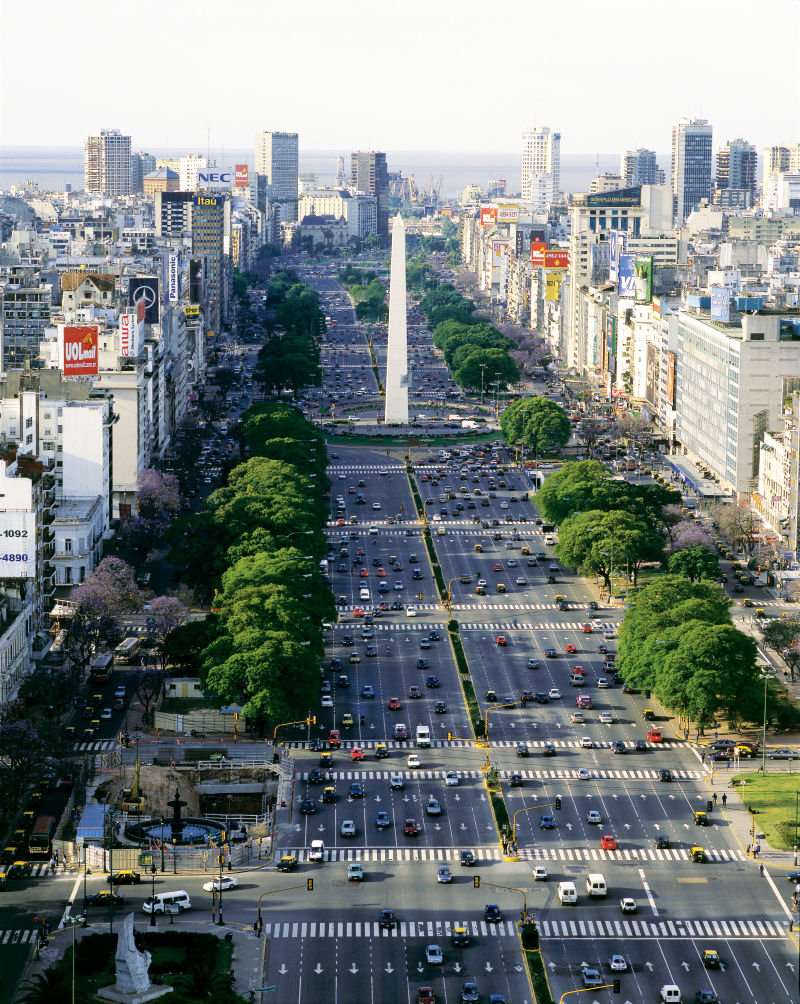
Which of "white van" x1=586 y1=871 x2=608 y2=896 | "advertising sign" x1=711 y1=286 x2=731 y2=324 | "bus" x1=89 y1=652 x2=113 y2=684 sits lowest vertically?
"white van" x1=586 y1=871 x2=608 y2=896

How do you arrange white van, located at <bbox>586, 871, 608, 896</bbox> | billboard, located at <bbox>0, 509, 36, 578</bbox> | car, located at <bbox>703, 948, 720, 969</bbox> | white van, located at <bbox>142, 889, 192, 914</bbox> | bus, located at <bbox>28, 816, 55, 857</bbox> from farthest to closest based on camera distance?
billboard, located at <bbox>0, 509, 36, 578</bbox> → bus, located at <bbox>28, 816, 55, 857</bbox> → white van, located at <bbox>586, 871, 608, 896</bbox> → white van, located at <bbox>142, 889, 192, 914</bbox> → car, located at <bbox>703, 948, 720, 969</bbox>

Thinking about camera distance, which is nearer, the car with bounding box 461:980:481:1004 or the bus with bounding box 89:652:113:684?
the car with bounding box 461:980:481:1004

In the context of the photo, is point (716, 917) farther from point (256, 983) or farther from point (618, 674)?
point (618, 674)

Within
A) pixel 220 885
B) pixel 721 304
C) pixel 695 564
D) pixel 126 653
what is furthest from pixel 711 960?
pixel 721 304

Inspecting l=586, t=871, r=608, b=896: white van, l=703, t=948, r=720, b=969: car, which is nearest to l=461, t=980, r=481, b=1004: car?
l=703, t=948, r=720, b=969: car

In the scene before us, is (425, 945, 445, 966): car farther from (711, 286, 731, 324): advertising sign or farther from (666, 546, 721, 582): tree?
(711, 286, 731, 324): advertising sign

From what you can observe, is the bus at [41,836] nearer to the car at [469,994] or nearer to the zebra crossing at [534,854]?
the zebra crossing at [534,854]

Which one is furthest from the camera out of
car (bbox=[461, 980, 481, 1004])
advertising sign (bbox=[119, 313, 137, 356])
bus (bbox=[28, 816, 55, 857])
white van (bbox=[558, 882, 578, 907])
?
advertising sign (bbox=[119, 313, 137, 356])

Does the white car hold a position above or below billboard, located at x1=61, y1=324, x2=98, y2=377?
below

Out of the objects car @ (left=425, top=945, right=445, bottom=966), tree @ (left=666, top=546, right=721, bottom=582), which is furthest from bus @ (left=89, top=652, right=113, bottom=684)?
tree @ (left=666, top=546, right=721, bottom=582)
